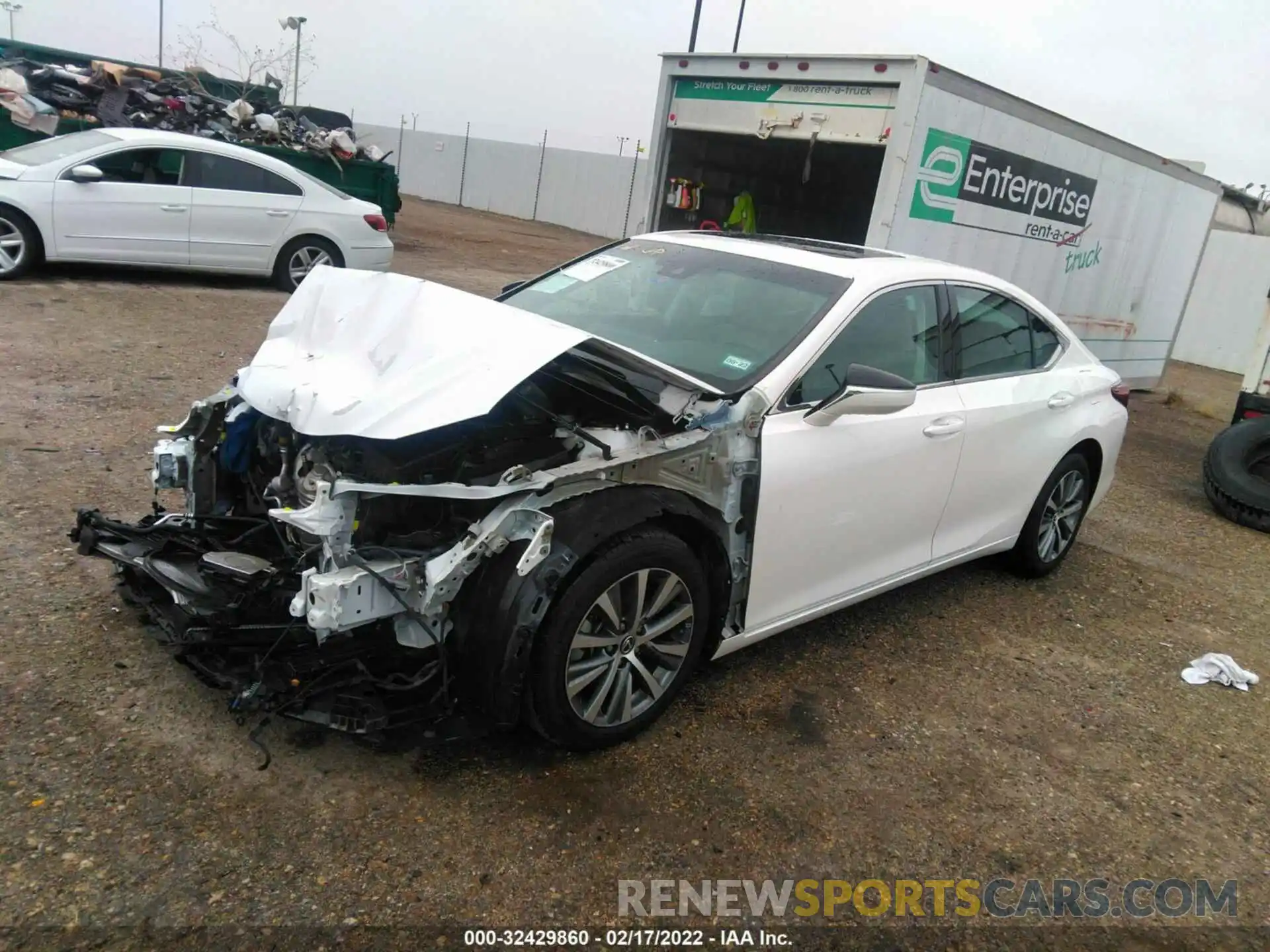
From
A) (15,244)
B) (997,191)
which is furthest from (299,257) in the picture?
(997,191)

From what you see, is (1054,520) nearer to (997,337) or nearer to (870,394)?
(997,337)

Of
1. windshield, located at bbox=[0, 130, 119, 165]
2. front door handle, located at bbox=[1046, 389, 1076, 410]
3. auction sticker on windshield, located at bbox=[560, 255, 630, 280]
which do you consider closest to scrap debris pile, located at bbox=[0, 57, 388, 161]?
windshield, located at bbox=[0, 130, 119, 165]

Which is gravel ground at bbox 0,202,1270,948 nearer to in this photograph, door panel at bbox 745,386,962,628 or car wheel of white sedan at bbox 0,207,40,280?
door panel at bbox 745,386,962,628

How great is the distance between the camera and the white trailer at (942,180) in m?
7.34

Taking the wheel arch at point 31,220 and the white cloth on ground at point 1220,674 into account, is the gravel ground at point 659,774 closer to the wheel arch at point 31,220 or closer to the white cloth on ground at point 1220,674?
the white cloth on ground at point 1220,674

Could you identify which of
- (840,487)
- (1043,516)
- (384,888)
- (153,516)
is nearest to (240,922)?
(384,888)

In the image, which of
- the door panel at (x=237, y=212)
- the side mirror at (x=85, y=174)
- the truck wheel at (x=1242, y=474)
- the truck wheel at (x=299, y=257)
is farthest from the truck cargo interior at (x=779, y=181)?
the side mirror at (x=85, y=174)

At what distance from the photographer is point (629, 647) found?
9.78 feet

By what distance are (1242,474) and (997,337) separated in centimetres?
400

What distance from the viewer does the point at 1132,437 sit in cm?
987

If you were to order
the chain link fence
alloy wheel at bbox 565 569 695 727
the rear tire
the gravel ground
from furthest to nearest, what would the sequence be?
the chain link fence → the rear tire → alloy wheel at bbox 565 569 695 727 → the gravel ground

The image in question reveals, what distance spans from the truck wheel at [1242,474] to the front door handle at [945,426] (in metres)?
4.32

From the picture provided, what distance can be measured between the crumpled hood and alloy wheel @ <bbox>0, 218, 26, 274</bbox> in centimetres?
666

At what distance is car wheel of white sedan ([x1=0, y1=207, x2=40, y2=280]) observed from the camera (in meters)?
8.39
